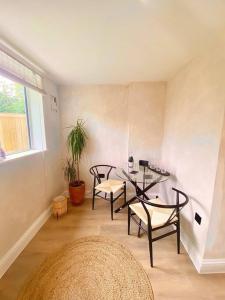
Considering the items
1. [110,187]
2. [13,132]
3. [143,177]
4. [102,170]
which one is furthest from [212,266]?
[13,132]

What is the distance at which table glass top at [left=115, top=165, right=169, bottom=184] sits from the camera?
6.77 feet

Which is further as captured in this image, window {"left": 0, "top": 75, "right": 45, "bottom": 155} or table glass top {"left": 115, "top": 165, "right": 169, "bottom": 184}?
table glass top {"left": 115, "top": 165, "right": 169, "bottom": 184}

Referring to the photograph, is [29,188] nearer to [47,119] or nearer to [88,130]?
[47,119]

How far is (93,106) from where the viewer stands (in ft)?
9.09

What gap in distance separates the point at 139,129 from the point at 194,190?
1.42 meters

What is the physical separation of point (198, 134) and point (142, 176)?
95 cm

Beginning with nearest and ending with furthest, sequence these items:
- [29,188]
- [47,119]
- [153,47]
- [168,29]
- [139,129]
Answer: [168,29] → [153,47] → [29,188] → [47,119] → [139,129]

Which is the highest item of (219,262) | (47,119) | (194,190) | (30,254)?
(47,119)

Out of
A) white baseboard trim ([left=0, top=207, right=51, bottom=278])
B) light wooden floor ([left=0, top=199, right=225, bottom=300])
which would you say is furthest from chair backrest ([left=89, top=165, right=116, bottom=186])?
white baseboard trim ([left=0, top=207, right=51, bottom=278])

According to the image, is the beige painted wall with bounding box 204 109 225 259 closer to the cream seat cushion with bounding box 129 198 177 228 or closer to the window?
the cream seat cushion with bounding box 129 198 177 228

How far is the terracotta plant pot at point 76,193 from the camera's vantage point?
2666mm

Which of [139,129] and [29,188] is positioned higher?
[139,129]

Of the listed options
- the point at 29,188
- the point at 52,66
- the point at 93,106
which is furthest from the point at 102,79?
the point at 29,188

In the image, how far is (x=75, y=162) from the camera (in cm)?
290
